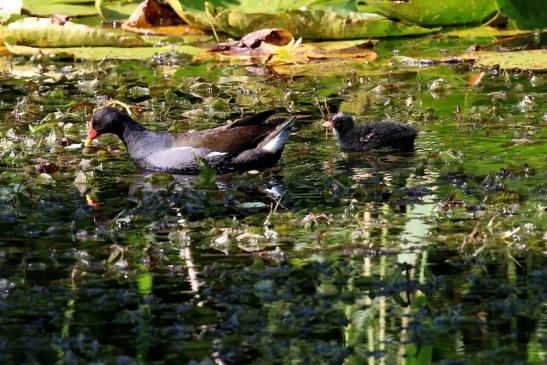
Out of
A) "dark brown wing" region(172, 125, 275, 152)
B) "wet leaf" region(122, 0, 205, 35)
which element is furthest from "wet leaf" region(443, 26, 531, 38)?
"dark brown wing" region(172, 125, 275, 152)

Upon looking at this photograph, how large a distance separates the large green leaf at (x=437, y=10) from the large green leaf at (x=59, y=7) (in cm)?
335

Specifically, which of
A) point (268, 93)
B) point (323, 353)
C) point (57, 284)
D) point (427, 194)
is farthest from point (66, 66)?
point (323, 353)

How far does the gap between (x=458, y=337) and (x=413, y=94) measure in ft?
17.8

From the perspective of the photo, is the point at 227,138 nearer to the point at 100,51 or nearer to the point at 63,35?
the point at 100,51

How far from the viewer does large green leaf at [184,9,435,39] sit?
11.6 meters

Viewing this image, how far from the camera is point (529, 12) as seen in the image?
11.4 metres

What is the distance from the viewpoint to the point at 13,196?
22.9 feet

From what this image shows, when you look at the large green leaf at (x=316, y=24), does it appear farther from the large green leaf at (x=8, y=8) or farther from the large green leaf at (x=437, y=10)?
the large green leaf at (x=8, y=8)

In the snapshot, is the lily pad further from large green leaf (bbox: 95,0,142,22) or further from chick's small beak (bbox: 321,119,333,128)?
large green leaf (bbox: 95,0,142,22)

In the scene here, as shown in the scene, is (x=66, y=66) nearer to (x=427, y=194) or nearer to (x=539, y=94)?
(x=539, y=94)

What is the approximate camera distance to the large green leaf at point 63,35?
12.1 meters

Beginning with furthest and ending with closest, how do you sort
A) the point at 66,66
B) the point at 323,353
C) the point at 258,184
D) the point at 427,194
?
the point at 66,66, the point at 258,184, the point at 427,194, the point at 323,353

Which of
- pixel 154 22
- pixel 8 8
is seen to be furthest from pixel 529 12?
pixel 8 8

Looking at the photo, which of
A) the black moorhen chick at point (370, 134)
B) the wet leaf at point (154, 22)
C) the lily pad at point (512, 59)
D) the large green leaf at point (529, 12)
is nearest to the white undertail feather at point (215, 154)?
the black moorhen chick at point (370, 134)
